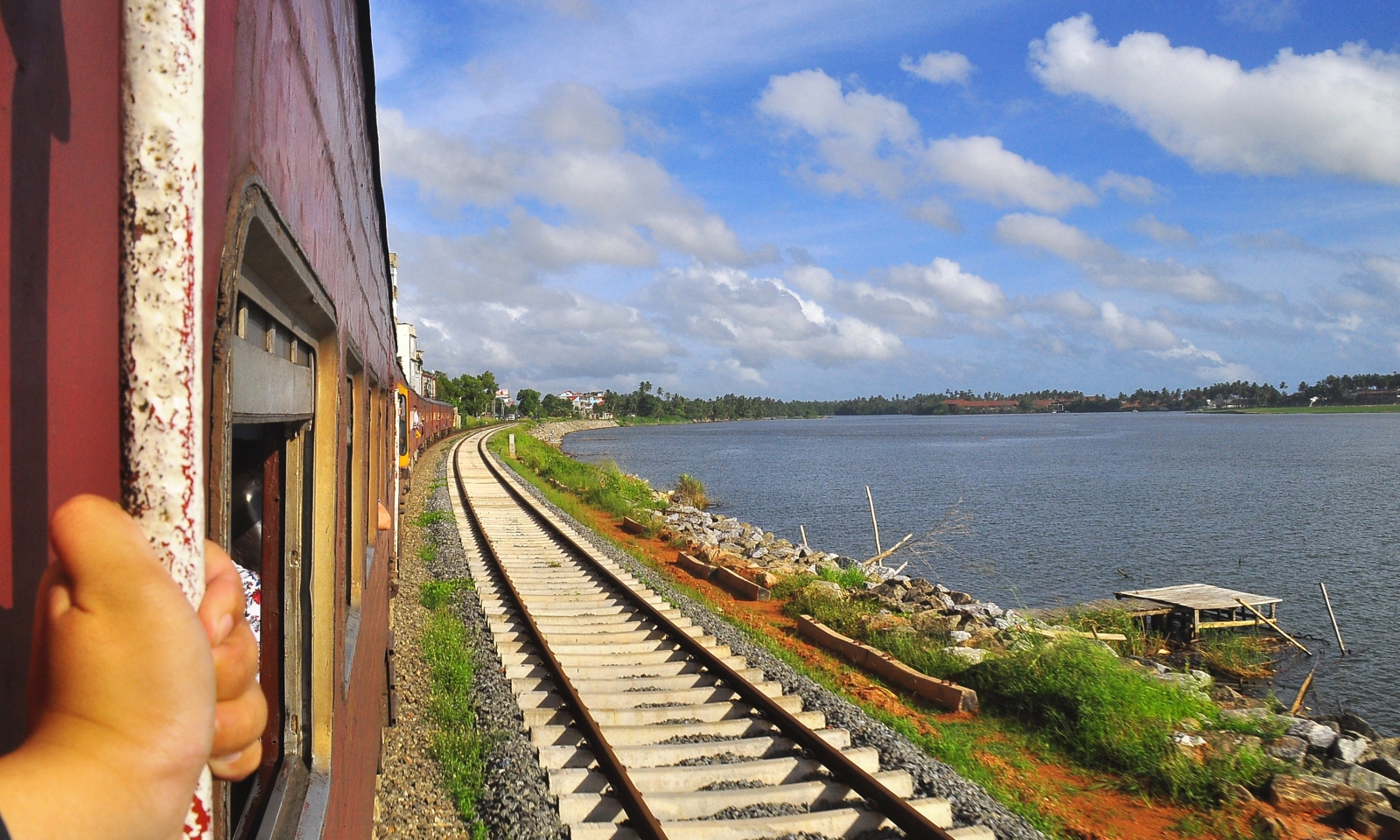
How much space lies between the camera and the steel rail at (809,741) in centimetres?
503

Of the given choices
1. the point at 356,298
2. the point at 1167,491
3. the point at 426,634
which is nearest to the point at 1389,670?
the point at 426,634

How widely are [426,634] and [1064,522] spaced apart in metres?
25.8

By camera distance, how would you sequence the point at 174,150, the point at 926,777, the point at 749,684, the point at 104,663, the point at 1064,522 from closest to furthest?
the point at 104,663
the point at 174,150
the point at 926,777
the point at 749,684
the point at 1064,522

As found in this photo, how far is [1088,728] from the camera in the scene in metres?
7.73

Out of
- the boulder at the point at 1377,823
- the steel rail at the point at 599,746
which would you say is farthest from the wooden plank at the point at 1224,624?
the steel rail at the point at 599,746

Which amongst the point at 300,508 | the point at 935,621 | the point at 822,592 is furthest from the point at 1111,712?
the point at 300,508

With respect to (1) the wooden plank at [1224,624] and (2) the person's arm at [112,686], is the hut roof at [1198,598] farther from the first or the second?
(2) the person's arm at [112,686]

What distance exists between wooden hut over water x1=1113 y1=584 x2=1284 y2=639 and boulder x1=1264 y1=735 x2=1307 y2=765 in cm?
754

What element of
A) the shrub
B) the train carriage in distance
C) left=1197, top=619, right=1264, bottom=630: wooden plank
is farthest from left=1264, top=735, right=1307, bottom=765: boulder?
the shrub

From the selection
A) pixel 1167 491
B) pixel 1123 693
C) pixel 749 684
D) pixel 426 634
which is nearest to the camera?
pixel 749 684

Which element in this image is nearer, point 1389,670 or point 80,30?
point 80,30

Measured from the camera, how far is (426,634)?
9156 millimetres

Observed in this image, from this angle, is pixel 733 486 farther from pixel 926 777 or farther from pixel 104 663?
pixel 104 663

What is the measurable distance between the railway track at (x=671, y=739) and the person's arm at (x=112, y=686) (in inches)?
179
